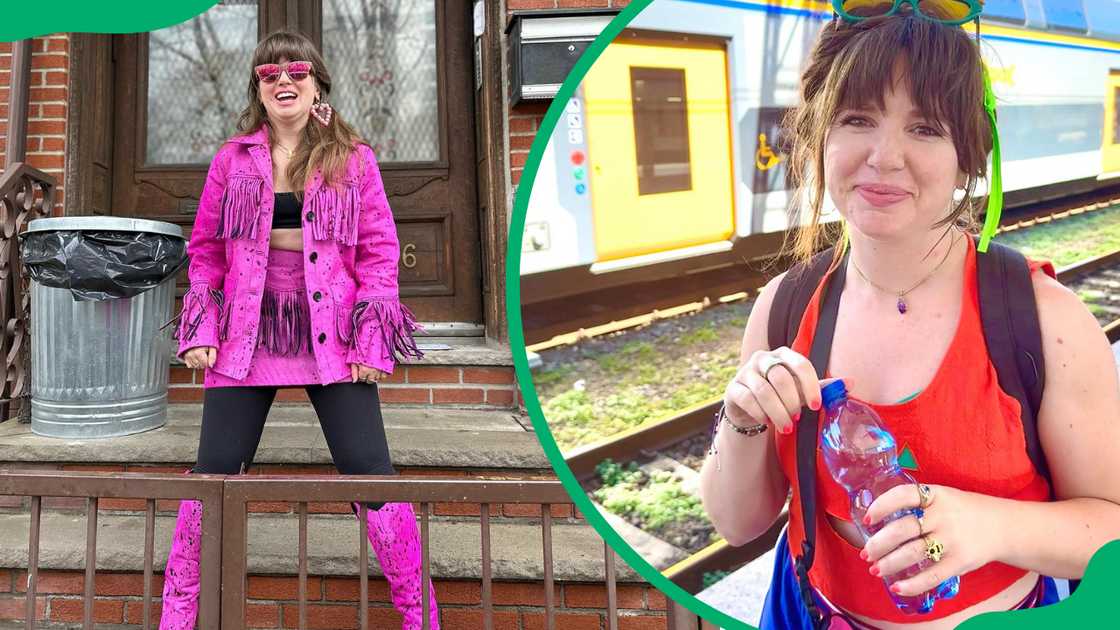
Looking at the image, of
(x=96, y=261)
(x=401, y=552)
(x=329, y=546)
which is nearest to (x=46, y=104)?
(x=96, y=261)

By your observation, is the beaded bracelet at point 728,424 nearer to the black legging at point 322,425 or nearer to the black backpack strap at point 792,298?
the black backpack strap at point 792,298

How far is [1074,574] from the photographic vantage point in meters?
0.56

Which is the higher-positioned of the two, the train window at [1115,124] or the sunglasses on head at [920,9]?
the sunglasses on head at [920,9]

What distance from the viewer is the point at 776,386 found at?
21.6 inches

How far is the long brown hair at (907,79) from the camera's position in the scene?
1.67 feet

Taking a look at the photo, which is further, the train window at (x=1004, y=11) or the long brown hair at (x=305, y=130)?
the long brown hair at (x=305, y=130)

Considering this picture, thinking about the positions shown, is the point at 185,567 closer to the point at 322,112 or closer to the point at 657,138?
the point at 322,112

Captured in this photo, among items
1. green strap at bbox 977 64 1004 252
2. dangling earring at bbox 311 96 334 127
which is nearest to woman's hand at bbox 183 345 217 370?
dangling earring at bbox 311 96 334 127

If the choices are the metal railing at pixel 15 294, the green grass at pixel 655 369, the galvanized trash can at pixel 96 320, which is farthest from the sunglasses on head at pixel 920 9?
the metal railing at pixel 15 294

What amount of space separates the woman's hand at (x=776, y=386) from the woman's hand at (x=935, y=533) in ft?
0.29

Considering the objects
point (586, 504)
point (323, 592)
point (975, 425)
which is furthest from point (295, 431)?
point (975, 425)

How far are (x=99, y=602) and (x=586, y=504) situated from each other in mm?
2300

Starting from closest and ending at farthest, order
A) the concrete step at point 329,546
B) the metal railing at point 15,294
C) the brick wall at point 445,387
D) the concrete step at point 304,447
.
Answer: the concrete step at point 329,546 → the concrete step at point 304,447 → the metal railing at point 15,294 → the brick wall at point 445,387

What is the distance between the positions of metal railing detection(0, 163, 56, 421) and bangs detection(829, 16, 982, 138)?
3.25 meters
